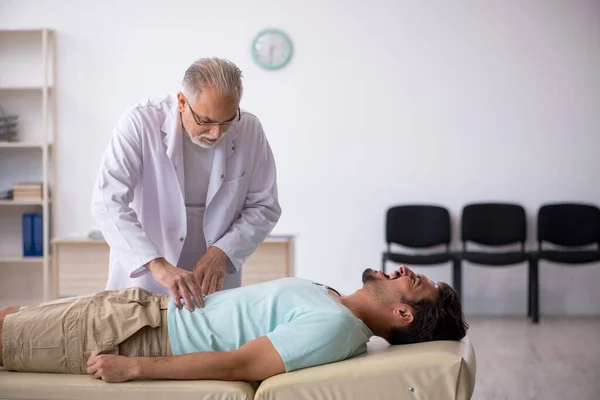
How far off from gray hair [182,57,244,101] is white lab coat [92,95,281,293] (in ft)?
0.85

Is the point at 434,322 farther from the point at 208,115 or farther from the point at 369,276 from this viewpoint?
the point at 208,115

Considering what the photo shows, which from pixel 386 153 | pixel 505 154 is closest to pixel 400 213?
pixel 386 153

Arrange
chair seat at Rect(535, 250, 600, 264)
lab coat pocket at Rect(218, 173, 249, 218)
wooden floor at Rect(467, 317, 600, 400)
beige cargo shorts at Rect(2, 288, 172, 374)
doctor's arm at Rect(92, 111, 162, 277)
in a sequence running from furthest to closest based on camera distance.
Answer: chair seat at Rect(535, 250, 600, 264)
wooden floor at Rect(467, 317, 600, 400)
lab coat pocket at Rect(218, 173, 249, 218)
doctor's arm at Rect(92, 111, 162, 277)
beige cargo shorts at Rect(2, 288, 172, 374)

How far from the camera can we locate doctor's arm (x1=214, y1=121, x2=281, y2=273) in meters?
2.32

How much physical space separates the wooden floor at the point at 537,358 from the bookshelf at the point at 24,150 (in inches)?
120

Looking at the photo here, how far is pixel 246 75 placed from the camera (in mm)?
5328

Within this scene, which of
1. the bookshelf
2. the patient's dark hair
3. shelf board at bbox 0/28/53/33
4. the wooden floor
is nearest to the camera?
the patient's dark hair

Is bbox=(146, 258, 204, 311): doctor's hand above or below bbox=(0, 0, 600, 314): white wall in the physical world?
below

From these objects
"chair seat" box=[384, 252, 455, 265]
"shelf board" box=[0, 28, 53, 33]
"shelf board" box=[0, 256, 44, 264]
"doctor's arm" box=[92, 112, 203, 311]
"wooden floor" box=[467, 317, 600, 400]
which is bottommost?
"wooden floor" box=[467, 317, 600, 400]

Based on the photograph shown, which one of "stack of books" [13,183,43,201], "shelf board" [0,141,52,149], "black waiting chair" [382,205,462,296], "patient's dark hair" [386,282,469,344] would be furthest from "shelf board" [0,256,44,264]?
"patient's dark hair" [386,282,469,344]

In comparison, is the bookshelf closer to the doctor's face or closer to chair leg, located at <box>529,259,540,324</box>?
chair leg, located at <box>529,259,540,324</box>

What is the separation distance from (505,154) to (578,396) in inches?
91.9

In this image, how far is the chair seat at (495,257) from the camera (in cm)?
488

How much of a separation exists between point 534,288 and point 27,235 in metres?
3.46
